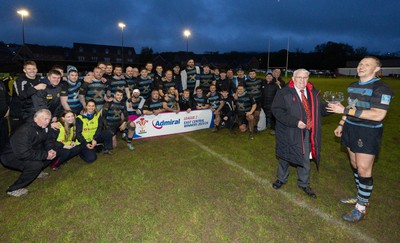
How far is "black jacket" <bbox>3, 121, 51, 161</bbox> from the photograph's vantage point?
14.6 ft

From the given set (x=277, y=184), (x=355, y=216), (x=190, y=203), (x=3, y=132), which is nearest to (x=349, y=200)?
(x=355, y=216)

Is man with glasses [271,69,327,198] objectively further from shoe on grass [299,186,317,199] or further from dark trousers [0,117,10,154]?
dark trousers [0,117,10,154]

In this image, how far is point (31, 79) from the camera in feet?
17.7

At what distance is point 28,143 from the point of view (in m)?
4.52

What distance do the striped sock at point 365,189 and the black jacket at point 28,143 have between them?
583 cm

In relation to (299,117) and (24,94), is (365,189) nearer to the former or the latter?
(299,117)

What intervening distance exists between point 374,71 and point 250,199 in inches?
113

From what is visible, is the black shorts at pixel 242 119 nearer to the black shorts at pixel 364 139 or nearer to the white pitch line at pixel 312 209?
the white pitch line at pixel 312 209

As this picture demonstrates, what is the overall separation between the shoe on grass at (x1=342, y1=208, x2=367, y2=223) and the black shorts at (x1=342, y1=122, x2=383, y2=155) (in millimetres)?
1003

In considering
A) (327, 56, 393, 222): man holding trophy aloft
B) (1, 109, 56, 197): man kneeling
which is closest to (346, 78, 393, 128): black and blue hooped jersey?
(327, 56, 393, 222): man holding trophy aloft

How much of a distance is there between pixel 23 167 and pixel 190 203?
343 cm

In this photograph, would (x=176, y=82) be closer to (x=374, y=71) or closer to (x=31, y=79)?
(x=31, y=79)

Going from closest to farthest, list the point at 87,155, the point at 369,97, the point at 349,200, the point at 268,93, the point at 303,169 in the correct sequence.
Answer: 1. the point at 369,97
2. the point at 349,200
3. the point at 303,169
4. the point at 87,155
5. the point at 268,93

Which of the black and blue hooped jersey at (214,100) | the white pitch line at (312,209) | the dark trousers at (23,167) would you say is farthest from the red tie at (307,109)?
the black and blue hooped jersey at (214,100)
